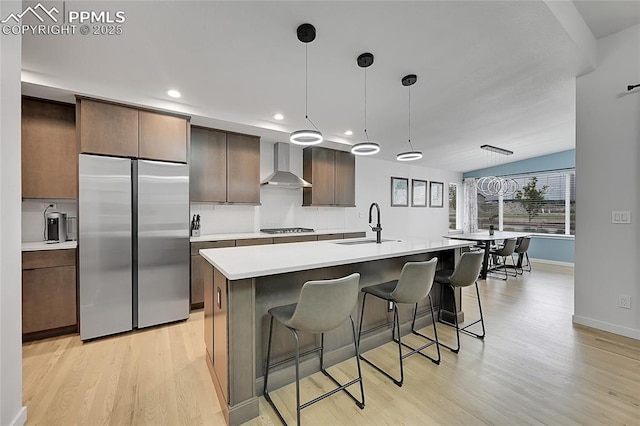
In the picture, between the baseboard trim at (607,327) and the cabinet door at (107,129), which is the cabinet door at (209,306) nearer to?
the cabinet door at (107,129)

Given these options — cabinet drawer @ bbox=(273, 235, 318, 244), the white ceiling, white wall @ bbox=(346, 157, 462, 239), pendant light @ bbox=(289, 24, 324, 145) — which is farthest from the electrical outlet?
cabinet drawer @ bbox=(273, 235, 318, 244)

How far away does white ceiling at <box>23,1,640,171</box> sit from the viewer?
192cm

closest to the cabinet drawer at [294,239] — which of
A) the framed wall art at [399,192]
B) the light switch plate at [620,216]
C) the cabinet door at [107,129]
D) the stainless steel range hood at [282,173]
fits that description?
the stainless steel range hood at [282,173]

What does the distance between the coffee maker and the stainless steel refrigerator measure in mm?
474

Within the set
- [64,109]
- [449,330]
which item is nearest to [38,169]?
[64,109]

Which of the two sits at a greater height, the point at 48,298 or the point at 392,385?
the point at 48,298

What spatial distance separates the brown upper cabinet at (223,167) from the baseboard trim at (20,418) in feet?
8.22

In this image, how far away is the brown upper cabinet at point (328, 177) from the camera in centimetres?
494

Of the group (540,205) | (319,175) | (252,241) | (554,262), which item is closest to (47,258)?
(252,241)

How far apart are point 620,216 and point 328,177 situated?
12.5 ft

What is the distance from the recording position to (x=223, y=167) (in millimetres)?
3975

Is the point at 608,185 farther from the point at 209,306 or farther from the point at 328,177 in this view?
the point at 209,306

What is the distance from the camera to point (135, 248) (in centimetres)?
293

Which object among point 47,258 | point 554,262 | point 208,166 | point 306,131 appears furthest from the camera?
point 554,262
